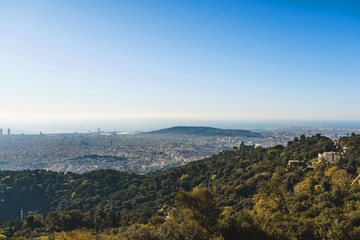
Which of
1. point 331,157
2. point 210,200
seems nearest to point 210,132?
point 331,157

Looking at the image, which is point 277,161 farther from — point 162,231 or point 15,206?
point 15,206

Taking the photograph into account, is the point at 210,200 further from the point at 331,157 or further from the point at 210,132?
the point at 210,132

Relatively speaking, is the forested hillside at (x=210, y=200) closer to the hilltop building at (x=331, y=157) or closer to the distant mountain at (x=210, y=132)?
the hilltop building at (x=331, y=157)

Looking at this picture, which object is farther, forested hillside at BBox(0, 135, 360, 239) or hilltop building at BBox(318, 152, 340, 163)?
hilltop building at BBox(318, 152, 340, 163)

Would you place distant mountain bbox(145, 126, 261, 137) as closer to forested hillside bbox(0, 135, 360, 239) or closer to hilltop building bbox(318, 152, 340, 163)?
forested hillside bbox(0, 135, 360, 239)

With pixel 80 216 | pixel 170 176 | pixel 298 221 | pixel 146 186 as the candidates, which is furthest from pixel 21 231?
pixel 298 221

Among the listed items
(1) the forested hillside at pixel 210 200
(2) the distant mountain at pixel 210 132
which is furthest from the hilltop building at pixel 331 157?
(2) the distant mountain at pixel 210 132

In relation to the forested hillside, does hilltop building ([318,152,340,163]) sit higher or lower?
higher

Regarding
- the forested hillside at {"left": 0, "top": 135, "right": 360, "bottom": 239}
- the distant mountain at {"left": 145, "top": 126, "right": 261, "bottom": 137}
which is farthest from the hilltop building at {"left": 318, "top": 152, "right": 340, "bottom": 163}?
the distant mountain at {"left": 145, "top": 126, "right": 261, "bottom": 137}

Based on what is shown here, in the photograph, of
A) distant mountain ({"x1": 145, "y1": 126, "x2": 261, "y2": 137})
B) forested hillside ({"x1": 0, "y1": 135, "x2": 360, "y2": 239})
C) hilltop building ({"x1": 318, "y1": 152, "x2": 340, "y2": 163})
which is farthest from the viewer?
distant mountain ({"x1": 145, "y1": 126, "x2": 261, "y2": 137})
